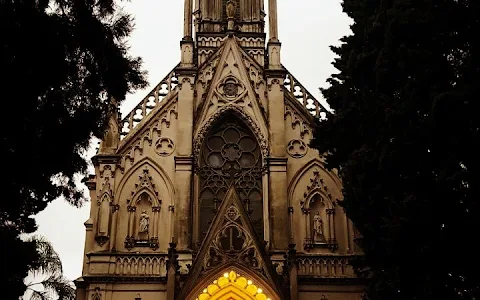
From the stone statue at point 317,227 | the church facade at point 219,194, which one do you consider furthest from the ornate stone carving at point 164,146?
the stone statue at point 317,227

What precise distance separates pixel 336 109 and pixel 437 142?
5.09 metres

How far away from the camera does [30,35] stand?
10422mm

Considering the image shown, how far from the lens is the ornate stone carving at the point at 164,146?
23.9 m

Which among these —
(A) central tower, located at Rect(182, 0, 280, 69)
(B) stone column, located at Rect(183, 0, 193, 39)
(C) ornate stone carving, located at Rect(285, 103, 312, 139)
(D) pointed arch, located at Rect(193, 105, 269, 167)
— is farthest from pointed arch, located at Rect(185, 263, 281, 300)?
(B) stone column, located at Rect(183, 0, 193, 39)

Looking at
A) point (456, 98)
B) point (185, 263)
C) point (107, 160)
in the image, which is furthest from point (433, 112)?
point (107, 160)

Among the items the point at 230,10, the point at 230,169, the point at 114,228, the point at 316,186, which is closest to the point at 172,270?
the point at 114,228

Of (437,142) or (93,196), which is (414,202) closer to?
(437,142)

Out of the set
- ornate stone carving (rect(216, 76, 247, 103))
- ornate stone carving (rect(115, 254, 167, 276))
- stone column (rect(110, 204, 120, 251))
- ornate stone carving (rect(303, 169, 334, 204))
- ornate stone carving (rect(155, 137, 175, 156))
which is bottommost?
ornate stone carving (rect(115, 254, 167, 276))

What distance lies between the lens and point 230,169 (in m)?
24.2

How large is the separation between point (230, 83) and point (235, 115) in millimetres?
1353

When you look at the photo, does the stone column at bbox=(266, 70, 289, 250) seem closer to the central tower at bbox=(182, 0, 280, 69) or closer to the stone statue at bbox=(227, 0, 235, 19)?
the central tower at bbox=(182, 0, 280, 69)

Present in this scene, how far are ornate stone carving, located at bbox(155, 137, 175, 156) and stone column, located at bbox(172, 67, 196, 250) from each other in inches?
13.1

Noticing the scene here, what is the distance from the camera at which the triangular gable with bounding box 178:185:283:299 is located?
2088cm

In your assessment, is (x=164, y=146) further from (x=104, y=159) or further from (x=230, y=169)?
(x=230, y=169)
